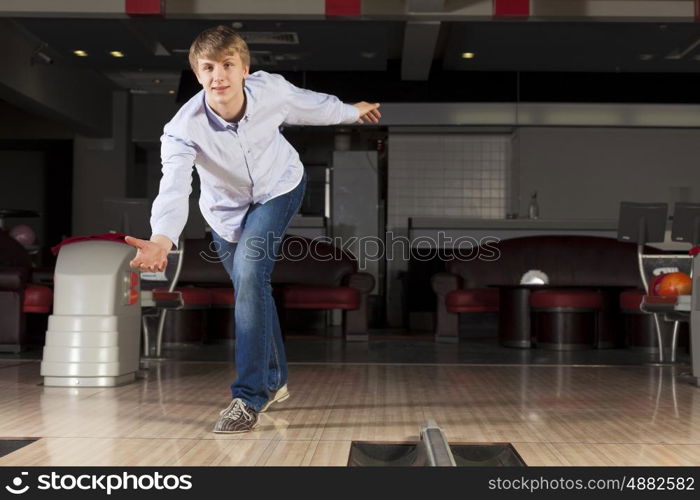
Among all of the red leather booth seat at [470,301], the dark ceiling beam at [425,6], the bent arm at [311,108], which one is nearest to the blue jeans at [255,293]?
the bent arm at [311,108]

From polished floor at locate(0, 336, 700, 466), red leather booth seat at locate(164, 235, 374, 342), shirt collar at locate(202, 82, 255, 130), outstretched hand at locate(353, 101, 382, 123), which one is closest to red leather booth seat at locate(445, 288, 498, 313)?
red leather booth seat at locate(164, 235, 374, 342)

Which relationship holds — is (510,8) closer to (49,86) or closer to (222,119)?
(222,119)

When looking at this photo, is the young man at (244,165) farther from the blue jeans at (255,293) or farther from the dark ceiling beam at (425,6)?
the dark ceiling beam at (425,6)

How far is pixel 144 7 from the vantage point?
6.91 metres

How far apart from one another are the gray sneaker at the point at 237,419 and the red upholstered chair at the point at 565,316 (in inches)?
179

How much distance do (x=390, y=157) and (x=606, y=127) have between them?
8.14 ft

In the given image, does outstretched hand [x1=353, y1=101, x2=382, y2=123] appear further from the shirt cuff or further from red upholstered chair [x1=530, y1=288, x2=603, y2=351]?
red upholstered chair [x1=530, y1=288, x2=603, y2=351]

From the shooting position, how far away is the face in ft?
8.63

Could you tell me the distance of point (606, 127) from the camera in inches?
404

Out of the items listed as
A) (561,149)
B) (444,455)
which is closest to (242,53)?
(444,455)

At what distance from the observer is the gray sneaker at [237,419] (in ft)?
8.79

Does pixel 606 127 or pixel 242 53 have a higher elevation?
pixel 606 127
